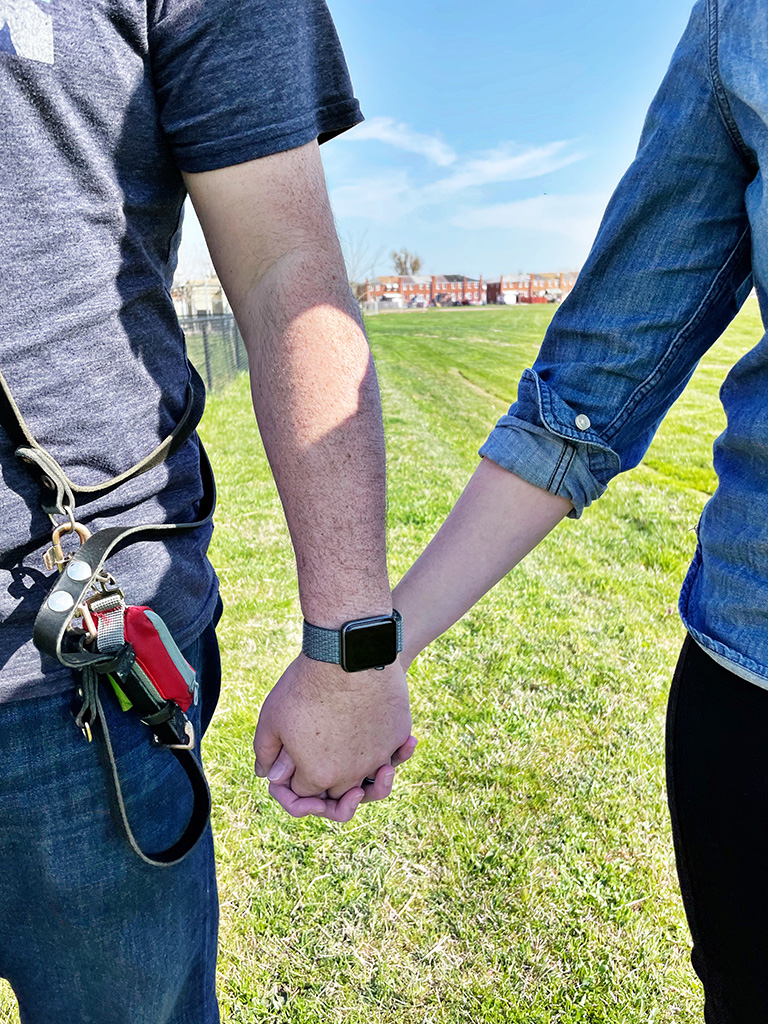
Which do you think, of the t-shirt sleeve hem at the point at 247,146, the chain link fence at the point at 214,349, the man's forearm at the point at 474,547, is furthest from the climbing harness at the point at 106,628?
the chain link fence at the point at 214,349

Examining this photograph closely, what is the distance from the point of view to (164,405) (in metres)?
1.17

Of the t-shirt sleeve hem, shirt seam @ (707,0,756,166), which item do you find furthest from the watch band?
shirt seam @ (707,0,756,166)

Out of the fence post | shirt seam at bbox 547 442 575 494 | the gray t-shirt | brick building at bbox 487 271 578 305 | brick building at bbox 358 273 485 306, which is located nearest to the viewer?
the gray t-shirt

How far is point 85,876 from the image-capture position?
1.09 metres

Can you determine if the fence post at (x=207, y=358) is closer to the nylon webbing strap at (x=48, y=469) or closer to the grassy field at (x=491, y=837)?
the grassy field at (x=491, y=837)

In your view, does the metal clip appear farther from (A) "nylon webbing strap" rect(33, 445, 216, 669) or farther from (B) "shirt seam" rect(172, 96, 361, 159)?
(B) "shirt seam" rect(172, 96, 361, 159)

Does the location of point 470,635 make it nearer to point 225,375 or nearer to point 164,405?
point 164,405

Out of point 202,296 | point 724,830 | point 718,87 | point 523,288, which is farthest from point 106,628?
point 523,288

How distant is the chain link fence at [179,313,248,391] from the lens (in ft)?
45.0

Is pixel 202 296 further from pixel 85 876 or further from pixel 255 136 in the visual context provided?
pixel 85 876

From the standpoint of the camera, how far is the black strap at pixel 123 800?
104 cm

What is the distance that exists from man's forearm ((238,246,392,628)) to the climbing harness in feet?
0.60

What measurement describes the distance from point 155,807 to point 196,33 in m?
1.13

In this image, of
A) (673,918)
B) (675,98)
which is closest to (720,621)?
(675,98)
